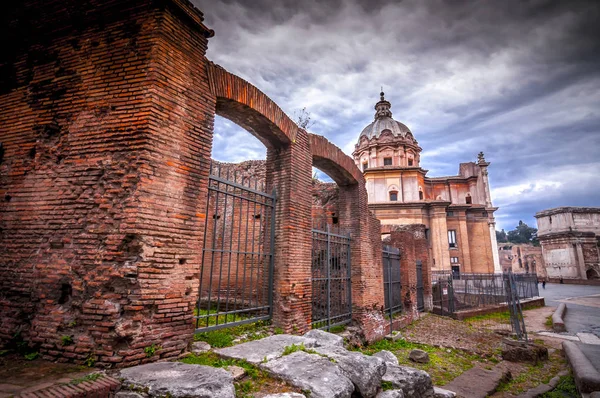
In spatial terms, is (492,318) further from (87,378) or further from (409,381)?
(87,378)

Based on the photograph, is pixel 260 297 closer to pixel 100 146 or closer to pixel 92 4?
pixel 100 146

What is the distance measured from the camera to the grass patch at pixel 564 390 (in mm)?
5504

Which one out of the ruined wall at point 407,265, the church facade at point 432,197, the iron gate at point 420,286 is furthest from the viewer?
the church facade at point 432,197

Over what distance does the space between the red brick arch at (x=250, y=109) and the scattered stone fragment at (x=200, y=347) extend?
3688 millimetres

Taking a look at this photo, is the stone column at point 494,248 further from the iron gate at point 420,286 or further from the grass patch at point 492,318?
the iron gate at point 420,286

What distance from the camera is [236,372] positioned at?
143 inches

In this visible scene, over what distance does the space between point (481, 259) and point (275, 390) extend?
40.0 m

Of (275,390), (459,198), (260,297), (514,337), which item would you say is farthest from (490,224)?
(275,390)

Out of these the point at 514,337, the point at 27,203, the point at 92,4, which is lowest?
the point at 514,337

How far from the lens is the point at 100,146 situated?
425cm

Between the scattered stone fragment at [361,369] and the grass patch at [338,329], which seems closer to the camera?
the scattered stone fragment at [361,369]

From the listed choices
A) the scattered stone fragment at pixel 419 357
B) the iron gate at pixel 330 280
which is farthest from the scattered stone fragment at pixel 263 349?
the scattered stone fragment at pixel 419 357

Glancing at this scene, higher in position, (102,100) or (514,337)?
(102,100)

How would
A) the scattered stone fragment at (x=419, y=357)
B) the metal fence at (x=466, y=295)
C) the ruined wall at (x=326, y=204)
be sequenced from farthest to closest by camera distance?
the metal fence at (x=466, y=295)
the ruined wall at (x=326, y=204)
the scattered stone fragment at (x=419, y=357)
